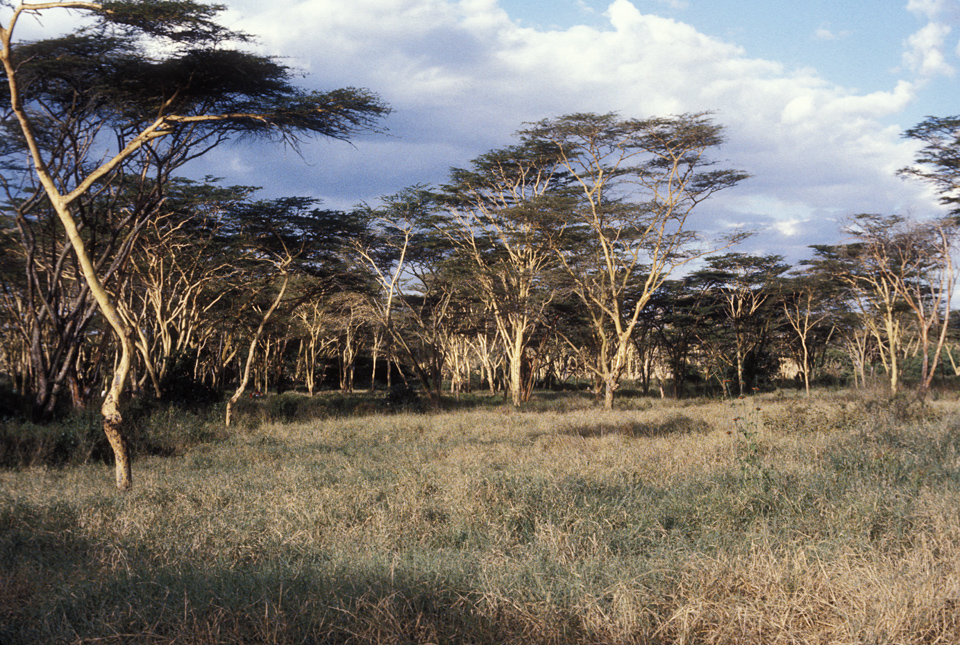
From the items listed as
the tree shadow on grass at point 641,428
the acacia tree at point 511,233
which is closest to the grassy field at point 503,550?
the tree shadow on grass at point 641,428

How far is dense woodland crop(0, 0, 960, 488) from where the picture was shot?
10.0 metres

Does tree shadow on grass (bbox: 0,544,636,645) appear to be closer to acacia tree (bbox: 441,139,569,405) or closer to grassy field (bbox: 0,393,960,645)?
grassy field (bbox: 0,393,960,645)

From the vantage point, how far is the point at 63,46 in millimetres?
10273

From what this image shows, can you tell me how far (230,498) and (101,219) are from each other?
1453 cm

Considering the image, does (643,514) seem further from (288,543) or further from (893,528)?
(288,543)

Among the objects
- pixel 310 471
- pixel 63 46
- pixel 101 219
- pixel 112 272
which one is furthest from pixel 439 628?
pixel 101 219

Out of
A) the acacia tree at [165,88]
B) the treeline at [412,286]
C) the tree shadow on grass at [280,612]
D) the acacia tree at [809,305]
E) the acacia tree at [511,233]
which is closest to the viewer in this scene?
the tree shadow on grass at [280,612]

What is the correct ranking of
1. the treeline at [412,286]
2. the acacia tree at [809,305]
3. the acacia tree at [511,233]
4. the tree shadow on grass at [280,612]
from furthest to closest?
the acacia tree at [809,305]
the acacia tree at [511,233]
the treeline at [412,286]
the tree shadow on grass at [280,612]

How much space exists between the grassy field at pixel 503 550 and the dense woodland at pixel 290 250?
2102 millimetres

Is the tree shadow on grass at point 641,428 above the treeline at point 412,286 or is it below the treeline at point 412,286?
below

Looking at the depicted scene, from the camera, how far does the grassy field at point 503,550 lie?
2.98 meters

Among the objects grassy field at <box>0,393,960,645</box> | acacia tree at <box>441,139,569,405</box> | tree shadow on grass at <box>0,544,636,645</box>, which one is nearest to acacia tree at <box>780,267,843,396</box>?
acacia tree at <box>441,139,569,405</box>

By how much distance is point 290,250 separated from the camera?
17750 millimetres

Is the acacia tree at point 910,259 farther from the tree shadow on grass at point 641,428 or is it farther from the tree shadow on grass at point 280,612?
the tree shadow on grass at point 280,612
